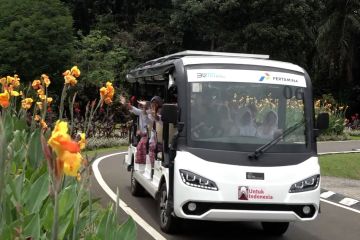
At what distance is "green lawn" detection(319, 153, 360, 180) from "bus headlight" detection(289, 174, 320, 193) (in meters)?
8.62

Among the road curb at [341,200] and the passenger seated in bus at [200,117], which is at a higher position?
the passenger seated in bus at [200,117]

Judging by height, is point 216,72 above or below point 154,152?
above

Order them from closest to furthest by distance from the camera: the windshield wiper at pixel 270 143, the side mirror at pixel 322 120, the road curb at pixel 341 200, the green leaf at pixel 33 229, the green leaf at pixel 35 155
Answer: the green leaf at pixel 33 229 → the green leaf at pixel 35 155 → the windshield wiper at pixel 270 143 → the side mirror at pixel 322 120 → the road curb at pixel 341 200

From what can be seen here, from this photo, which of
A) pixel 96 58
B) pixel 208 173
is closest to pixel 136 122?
pixel 208 173

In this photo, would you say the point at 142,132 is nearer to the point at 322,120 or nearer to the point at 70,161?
the point at 322,120

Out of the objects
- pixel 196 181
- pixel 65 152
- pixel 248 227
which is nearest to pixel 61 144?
pixel 65 152

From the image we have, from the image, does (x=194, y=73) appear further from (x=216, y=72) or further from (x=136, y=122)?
(x=136, y=122)

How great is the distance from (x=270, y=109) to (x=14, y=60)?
84.7 feet

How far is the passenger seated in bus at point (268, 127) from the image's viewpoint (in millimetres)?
7828

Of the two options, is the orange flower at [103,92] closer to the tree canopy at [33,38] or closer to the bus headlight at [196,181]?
the bus headlight at [196,181]

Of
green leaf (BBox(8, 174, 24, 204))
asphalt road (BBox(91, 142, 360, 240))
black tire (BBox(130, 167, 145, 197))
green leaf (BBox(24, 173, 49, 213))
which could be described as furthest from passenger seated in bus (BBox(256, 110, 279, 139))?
green leaf (BBox(8, 174, 24, 204))

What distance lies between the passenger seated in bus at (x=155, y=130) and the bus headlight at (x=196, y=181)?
1.98m

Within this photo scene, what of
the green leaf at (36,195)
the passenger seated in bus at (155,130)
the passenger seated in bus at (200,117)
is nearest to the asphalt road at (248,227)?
the passenger seated in bus at (155,130)

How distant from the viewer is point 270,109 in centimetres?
806
